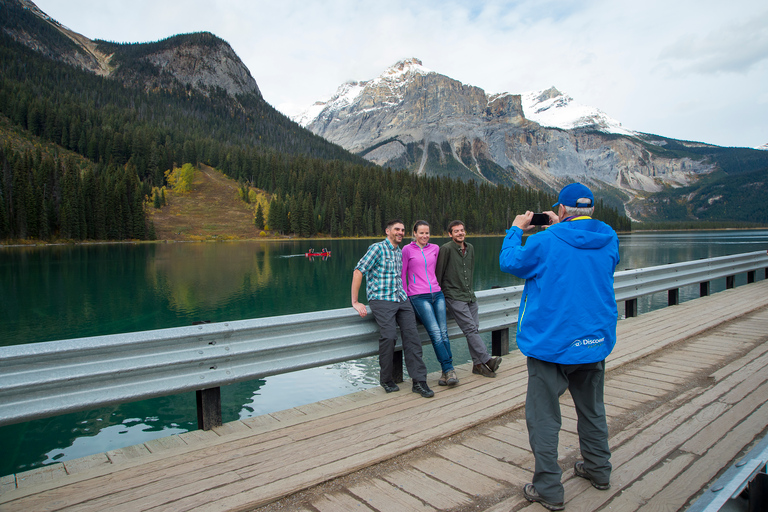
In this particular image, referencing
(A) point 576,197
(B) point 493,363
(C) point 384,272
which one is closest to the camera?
(A) point 576,197

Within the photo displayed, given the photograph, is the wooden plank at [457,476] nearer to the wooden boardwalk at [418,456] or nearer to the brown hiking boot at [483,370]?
the wooden boardwalk at [418,456]

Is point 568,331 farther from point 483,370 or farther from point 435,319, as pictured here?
point 483,370

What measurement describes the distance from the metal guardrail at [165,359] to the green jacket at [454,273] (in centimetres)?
125

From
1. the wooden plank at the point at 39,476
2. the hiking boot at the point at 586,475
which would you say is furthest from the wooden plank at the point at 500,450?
the wooden plank at the point at 39,476

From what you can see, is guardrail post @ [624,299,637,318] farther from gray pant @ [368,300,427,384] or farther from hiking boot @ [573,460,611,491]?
hiking boot @ [573,460,611,491]

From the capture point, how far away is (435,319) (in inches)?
219

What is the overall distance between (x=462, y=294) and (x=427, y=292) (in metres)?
0.51

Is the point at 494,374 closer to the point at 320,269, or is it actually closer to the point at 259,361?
the point at 259,361

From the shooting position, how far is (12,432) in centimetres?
726

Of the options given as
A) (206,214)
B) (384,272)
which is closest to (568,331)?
(384,272)

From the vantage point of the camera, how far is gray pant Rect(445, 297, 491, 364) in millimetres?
5588

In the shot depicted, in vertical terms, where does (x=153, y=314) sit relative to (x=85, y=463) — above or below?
below

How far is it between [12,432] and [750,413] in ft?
32.9

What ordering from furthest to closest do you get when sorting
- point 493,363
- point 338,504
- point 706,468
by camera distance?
1. point 493,363
2. point 706,468
3. point 338,504
